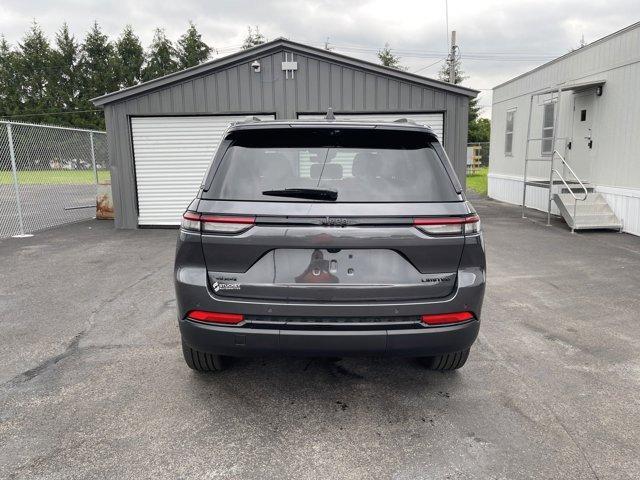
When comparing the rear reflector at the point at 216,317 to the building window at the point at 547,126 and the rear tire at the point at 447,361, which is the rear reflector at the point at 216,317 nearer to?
the rear tire at the point at 447,361

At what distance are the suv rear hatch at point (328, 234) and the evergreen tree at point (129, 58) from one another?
51166 mm

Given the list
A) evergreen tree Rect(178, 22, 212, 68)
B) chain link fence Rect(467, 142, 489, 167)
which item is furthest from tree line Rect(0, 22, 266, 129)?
chain link fence Rect(467, 142, 489, 167)

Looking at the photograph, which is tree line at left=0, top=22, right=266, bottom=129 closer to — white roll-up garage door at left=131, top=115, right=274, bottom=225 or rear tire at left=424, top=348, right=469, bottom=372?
white roll-up garage door at left=131, top=115, right=274, bottom=225

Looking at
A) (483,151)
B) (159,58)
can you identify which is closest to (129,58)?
(159,58)

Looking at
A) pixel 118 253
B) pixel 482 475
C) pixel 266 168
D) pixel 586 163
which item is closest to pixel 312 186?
pixel 266 168

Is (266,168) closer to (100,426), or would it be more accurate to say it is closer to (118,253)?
(100,426)

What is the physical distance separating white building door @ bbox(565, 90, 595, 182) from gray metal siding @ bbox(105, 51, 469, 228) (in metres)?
3.08

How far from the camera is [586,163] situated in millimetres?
11211

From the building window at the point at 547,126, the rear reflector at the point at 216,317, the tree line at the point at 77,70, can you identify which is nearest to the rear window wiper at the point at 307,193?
the rear reflector at the point at 216,317

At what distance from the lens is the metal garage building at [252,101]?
34.0ft

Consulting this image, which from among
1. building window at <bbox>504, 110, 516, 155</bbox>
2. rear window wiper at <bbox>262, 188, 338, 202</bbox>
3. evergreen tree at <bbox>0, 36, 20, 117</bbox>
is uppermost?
evergreen tree at <bbox>0, 36, 20, 117</bbox>

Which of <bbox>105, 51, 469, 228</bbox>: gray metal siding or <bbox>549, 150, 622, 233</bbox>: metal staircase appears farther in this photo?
<bbox>105, 51, 469, 228</bbox>: gray metal siding

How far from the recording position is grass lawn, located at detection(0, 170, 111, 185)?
1029 cm

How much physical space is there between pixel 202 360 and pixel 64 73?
53.3 m
